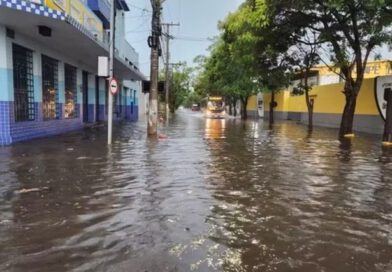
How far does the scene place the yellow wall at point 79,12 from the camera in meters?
18.3

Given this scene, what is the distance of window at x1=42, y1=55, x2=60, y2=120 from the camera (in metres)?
19.7

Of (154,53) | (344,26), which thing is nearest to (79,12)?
(154,53)

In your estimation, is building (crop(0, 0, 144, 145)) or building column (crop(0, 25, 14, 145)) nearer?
building (crop(0, 0, 144, 145))

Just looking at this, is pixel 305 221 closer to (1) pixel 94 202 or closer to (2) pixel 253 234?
(2) pixel 253 234

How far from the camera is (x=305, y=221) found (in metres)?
6.29

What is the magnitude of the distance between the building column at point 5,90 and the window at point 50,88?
12.8 feet

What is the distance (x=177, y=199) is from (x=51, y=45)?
14.4 meters

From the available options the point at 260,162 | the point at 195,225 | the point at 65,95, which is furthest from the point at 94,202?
the point at 65,95

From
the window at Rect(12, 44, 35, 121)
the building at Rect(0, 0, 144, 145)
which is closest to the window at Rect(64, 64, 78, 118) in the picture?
the building at Rect(0, 0, 144, 145)

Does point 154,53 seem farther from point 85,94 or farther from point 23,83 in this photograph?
point 85,94

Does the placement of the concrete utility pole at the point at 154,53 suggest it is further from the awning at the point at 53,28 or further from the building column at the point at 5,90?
the building column at the point at 5,90

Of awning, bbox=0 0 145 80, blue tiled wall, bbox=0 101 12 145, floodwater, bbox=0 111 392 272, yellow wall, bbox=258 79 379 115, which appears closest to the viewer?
floodwater, bbox=0 111 392 272

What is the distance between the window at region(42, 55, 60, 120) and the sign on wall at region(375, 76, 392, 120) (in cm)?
1629

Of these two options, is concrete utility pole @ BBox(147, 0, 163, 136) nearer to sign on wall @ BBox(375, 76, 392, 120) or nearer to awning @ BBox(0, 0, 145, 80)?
awning @ BBox(0, 0, 145, 80)
